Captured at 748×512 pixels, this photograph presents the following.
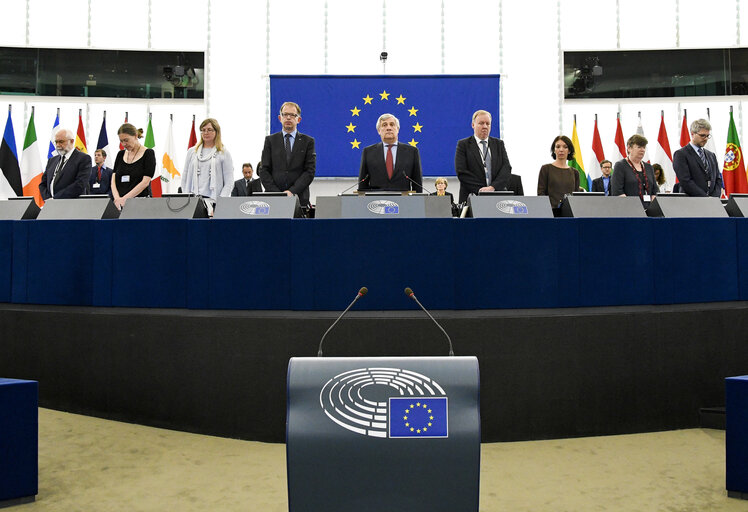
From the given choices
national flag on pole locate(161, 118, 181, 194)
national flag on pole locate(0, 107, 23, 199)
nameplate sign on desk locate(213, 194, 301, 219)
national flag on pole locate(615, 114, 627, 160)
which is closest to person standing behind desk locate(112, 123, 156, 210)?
nameplate sign on desk locate(213, 194, 301, 219)

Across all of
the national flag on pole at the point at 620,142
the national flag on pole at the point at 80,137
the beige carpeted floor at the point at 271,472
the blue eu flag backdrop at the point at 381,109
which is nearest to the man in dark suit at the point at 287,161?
the beige carpeted floor at the point at 271,472

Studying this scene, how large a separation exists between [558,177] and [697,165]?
37.3 inches

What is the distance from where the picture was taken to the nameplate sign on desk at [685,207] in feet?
12.7

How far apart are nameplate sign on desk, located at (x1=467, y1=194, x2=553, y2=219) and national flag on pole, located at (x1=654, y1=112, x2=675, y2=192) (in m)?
5.73

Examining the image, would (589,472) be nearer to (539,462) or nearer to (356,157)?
(539,462)

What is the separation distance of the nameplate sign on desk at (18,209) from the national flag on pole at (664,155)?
24.0ft

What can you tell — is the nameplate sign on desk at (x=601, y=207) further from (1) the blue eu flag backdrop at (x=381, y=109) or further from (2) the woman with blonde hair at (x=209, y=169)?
(1) the blue eu flag backdrop at (x=381, y=109)

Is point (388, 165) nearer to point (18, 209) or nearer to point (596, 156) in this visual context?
point (18, 209)

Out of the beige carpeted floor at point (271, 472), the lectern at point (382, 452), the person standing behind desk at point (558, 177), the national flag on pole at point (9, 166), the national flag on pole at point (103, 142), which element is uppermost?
the national flag on pole at point (103, 142)

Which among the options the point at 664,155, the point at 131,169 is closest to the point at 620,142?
the point at 664,155

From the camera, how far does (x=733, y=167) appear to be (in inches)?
329

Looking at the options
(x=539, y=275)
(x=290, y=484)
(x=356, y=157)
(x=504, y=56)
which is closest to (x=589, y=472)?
(x=539, y=275)

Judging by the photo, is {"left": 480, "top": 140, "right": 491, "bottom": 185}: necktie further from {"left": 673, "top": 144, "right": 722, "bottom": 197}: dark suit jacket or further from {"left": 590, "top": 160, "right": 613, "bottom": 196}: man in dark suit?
{"left": 590, "top": 160, "right": 613, "bottom": 196}: man in dark suit

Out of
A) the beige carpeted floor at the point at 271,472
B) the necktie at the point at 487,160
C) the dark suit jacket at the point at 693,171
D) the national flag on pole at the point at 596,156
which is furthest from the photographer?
the national flag on pole at the point at 596,156
